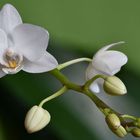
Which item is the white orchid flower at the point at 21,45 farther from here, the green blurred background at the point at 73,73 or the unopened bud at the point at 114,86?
the green blurred background at the point at 73,73

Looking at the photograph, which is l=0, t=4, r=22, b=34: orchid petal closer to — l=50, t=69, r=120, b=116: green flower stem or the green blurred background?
l=50, t=69, r=120, b=116: green flower stem

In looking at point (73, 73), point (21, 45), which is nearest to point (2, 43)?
point (21, 45)

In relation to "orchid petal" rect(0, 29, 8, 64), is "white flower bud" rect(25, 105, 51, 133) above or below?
below

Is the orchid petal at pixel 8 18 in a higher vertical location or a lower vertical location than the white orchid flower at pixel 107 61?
higher

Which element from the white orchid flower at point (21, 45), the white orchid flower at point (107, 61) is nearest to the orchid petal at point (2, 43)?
the white orchid flower at point (21, 45)

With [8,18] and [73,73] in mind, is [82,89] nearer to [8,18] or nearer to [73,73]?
[8,18]

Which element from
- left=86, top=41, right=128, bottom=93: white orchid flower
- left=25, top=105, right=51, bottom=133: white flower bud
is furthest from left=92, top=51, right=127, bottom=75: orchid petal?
left=25, top=105, right=51, bottom=133: white flower bud

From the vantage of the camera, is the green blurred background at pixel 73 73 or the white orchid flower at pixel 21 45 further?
the green blurred background at pixel 73 73

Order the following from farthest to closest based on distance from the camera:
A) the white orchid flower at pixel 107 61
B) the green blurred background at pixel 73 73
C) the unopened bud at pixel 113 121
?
the green blurred background at pixel 73 73 < the white orchid flower at pixel 107 61 < the unopened bud at pixel 113 121

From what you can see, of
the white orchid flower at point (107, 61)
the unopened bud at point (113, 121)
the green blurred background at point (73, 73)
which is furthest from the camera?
the green blurred background at point (73, 73)
